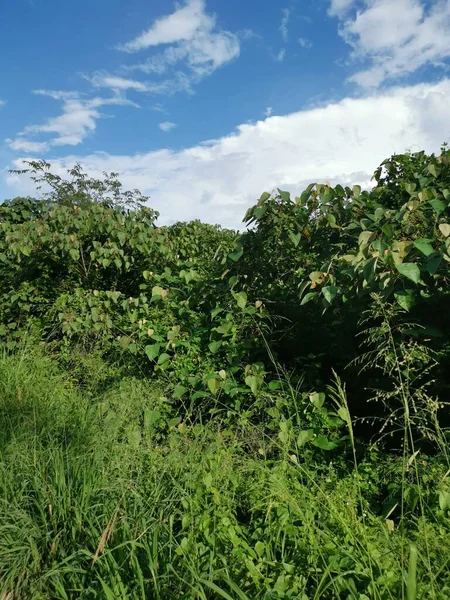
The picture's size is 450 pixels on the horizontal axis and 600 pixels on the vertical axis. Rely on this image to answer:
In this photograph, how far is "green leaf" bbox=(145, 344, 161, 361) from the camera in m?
3.53

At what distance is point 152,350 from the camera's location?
3553 millimetres

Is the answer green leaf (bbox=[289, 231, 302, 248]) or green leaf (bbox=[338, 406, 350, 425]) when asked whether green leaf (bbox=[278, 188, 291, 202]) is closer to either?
green leaf (bbox=[289, 231, 302, 248])

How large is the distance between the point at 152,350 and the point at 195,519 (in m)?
1.63

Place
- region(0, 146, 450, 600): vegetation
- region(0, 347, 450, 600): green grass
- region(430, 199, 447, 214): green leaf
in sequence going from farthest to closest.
→ 1. region(430, 199, 447, 214): green leaf
2. region(0, 146, 450, 600): vegetation
3. region(0, 347, 450, 600): green grass

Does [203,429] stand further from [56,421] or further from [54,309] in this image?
[54,309]

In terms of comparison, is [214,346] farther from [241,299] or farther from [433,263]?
[433,263]

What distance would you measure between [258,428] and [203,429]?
0.28m

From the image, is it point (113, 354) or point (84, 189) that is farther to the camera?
point (84, 189)

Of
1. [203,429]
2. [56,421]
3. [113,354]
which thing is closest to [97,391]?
[113,354]

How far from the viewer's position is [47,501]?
2314 mm

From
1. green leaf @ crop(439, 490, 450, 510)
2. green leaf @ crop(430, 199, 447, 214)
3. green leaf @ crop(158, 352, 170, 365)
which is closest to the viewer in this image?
green leaf @ crop(439, 490, 450, 510)

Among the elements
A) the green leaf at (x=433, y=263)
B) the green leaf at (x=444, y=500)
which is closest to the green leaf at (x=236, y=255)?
the green leaf at (x=433, y=263)

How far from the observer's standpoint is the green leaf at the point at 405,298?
2.53 meters

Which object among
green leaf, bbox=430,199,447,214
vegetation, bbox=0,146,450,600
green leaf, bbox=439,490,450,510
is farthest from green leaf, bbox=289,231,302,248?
green leaf, bbox=439,490,450,510
